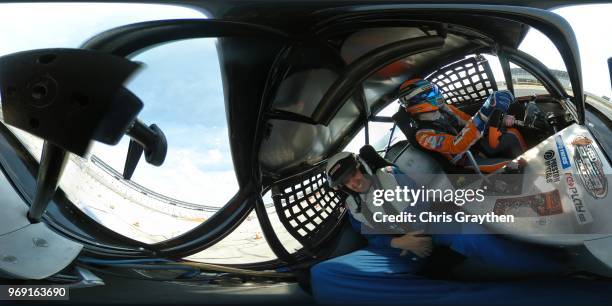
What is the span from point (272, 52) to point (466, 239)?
892 mm

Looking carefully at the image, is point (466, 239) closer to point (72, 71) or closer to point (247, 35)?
point (247, 35)

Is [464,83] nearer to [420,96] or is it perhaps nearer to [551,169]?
[420,96]

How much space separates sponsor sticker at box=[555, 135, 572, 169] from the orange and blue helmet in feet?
1.37

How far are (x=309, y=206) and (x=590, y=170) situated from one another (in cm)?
93

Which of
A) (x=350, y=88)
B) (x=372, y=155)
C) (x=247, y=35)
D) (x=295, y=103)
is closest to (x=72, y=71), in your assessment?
Answer: (x=247, y=35)

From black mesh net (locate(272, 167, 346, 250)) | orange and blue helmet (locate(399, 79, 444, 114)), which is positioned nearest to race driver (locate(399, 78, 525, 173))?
orange and blue helmet (locate(399, 79, 444, 114))

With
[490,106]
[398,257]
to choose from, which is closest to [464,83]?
[490,106]

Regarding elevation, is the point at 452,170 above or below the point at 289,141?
below

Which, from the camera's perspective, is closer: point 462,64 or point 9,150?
point 462,64

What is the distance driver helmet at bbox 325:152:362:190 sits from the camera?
1634 mm

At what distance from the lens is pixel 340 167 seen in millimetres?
1637

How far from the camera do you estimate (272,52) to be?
5.39ft

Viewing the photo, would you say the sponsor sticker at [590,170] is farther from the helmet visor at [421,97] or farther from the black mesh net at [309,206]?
the black mesh net at [309,206]

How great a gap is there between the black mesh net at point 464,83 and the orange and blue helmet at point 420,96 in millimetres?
21
